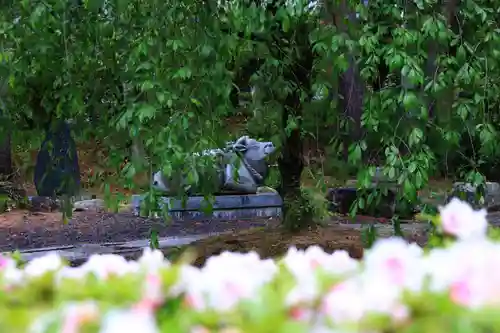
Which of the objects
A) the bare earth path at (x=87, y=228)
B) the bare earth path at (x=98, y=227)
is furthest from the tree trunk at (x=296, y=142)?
the bare earth path at (x=87, y=228)

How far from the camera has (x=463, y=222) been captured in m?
1.31

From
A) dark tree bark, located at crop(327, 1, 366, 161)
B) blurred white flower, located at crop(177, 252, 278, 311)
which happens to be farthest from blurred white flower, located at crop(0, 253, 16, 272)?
dark tree bark, located at crop(327, 1, 366, 161)

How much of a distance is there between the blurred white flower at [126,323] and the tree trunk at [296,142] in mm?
3763

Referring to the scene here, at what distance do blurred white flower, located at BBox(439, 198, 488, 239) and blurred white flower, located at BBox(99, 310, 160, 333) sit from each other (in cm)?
66

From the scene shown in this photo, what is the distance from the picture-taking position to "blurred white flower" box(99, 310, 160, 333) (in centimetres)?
82

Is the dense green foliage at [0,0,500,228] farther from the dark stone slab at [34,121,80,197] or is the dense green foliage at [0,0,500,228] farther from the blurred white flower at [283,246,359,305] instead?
the blurred white flower at [283,246,359,305]

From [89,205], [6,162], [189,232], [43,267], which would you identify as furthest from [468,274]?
[6,162]

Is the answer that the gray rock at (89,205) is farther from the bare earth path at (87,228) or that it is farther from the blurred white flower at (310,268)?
the blurred white flower at (310,268)

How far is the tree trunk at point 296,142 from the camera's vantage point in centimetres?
471

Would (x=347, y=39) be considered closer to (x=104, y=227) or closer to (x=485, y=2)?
(x=485, y=2)

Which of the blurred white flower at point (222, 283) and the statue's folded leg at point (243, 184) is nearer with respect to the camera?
the blurred white flower at point (222, 283)

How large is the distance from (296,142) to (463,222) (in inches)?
161

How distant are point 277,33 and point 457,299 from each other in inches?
151

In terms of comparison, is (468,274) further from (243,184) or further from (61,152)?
(243,184)
